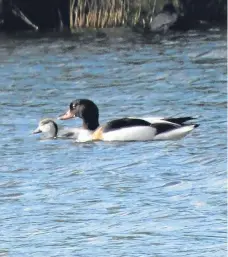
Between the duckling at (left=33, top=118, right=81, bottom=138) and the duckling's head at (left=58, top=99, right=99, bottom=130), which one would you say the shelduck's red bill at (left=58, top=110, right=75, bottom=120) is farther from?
the duckling at (left=33, top=118, right=81, bottom=138)

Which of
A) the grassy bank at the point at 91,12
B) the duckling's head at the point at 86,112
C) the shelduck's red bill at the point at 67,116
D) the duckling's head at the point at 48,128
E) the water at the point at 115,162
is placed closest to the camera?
the water at the point at 115,162

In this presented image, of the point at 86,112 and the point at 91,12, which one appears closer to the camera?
the point at 86,112

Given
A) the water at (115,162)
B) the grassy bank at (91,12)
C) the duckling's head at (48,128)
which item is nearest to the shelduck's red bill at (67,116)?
the water at (115,162)

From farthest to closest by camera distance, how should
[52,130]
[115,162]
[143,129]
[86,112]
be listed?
[86,112]
[52,130]
[143,129]
[115,162]

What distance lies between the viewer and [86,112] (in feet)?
60.5

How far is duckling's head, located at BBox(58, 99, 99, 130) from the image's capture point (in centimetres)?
1841

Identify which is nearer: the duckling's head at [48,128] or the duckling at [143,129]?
the duckling at [143,129]

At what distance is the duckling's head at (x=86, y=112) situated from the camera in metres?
18.4

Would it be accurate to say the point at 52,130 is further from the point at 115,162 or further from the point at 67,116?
the point at 115,162

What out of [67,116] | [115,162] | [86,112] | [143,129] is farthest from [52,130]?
[115,162]

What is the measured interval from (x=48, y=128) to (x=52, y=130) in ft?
0.45

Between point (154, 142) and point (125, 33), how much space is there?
51.8 ft

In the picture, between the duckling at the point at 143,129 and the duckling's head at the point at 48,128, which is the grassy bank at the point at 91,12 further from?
the duckling at the point at 143,129

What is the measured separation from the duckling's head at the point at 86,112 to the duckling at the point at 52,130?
0.62 ft
